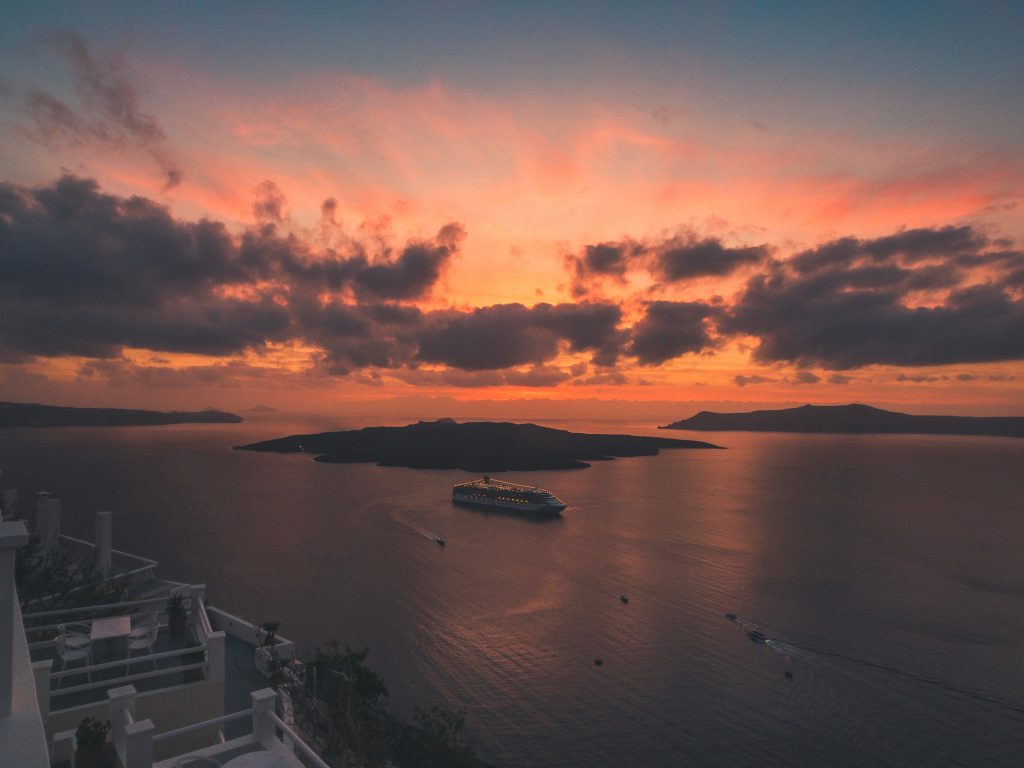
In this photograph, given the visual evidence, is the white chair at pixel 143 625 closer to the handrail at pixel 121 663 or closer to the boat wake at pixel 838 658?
the handrail at pixel 121 663

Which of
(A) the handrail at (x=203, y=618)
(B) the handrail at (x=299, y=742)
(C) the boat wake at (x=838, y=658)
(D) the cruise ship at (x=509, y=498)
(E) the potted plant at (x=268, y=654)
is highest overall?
(B) the handrail at (x=299, y=742)

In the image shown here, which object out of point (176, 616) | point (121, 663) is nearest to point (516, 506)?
point (176, 616)

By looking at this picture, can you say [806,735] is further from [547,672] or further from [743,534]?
[743,534]

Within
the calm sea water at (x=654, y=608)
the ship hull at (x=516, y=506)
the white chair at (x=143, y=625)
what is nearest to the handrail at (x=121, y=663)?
the white chair at (x=143, y=625)

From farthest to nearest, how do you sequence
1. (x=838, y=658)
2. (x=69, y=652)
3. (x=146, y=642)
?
1. (x=838, y=658)
2. (x=146, y=642)
3. (x=69, y=652)

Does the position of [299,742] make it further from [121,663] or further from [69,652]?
[69,652]

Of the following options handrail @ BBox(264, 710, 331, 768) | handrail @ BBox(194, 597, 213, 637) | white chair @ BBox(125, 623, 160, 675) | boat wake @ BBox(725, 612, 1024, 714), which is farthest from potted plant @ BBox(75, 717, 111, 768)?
boat wake @ BBox(725, 612, 1024, 714)
